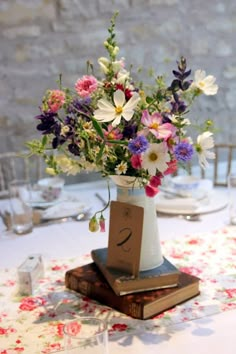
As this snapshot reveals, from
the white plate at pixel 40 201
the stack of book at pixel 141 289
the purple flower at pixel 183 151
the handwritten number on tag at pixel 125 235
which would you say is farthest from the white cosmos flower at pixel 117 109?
the white plate at pixel 40 201

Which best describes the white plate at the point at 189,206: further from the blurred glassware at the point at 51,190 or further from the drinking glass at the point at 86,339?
the drinking glass at the point at 86,339

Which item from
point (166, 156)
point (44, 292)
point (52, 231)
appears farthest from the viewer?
point (52, 231)

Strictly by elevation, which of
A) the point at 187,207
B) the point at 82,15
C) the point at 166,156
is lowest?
the point at 187,207

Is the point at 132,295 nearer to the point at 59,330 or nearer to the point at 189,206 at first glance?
the point at 59,330

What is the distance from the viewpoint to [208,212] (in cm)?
193

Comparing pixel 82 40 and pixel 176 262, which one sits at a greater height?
pixel 82 40

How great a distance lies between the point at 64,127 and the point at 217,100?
6.20 feet

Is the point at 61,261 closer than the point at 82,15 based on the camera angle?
Yes

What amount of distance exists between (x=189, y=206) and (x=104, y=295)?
69 centimetres

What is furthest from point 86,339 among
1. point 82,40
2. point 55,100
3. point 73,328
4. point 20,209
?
point 82,40

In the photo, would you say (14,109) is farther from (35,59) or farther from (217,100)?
(217,100)

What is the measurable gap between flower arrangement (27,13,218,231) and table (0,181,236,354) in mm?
252

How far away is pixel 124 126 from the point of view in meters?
1.27

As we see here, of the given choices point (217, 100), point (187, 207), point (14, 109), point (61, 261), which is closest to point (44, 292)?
point (61, 261)
